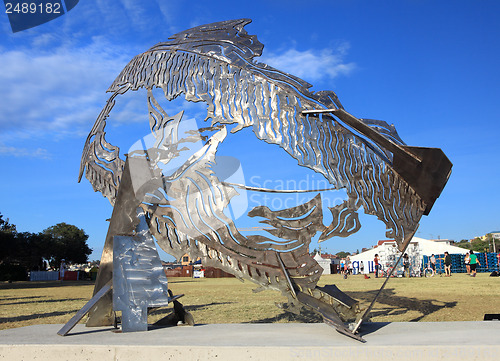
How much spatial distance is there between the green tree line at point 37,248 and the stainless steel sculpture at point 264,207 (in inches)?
1867

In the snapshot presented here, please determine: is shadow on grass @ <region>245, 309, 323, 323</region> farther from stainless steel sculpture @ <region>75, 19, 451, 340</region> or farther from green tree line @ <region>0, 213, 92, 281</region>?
green tree line @ <region>0, 213, 92, 281</region>

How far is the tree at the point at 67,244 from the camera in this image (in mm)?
60688

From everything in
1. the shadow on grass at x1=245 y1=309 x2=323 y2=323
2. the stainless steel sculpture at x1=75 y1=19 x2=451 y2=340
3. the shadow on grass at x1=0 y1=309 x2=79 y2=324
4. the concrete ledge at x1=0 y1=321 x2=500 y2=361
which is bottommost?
the shadow on grass at x1=0 y1=309 x2=79 y2=324

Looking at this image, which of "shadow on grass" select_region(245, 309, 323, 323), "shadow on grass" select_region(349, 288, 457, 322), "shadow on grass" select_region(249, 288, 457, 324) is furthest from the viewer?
"shadow on grass" select_region(349, 288, 457, 322)

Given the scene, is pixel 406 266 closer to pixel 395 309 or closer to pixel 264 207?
pixel 395 309

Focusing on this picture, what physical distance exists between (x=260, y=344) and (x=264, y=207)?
2.23 m

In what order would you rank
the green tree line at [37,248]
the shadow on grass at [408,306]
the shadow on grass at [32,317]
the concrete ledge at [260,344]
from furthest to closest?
the green tree line at [37,248] < the shadow on grass at [32,317] < the shadow on grass at [408,306] < the concrete ledge at [260,344]

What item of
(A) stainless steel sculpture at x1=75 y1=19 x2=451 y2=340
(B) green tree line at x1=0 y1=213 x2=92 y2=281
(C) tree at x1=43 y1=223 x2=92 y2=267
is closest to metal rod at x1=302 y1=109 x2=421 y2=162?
(A) stainless steel sculpture at x1=75 y1=19 x2=451 y2=340

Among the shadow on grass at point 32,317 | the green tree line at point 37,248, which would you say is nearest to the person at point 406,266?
the shadow on grass at point 32,317

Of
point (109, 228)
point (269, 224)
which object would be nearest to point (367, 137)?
point (269, 224)

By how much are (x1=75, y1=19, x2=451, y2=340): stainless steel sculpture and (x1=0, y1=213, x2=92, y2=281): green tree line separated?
47420mm

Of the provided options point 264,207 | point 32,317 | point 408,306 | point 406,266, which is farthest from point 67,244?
point 264,207

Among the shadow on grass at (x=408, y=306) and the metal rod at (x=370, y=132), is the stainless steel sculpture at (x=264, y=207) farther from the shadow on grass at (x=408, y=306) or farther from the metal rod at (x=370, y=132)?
the shadow on grass at (x=408, y=306)

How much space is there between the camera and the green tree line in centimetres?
4916
